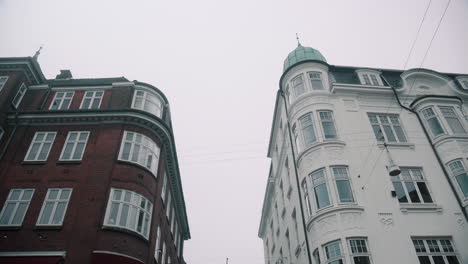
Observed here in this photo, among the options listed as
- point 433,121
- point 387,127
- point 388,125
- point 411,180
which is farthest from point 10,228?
point 433,121

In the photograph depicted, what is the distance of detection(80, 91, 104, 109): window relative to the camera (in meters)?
25.2

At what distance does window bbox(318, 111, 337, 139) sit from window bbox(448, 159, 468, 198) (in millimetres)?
7513

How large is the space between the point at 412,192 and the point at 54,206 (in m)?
21.7

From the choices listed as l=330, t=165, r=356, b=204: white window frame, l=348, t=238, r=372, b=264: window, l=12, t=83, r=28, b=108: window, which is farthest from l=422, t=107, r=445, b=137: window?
l=12, t=83, r=28, b=108: window

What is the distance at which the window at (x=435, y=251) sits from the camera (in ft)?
55.7

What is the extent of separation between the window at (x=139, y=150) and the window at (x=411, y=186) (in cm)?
1594

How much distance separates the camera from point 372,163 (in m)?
20.2

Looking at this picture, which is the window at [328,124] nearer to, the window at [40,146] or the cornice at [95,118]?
the cornice at [95,118]

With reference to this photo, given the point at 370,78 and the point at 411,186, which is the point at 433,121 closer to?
the point at 370,78

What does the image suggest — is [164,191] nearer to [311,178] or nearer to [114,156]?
[114,156]

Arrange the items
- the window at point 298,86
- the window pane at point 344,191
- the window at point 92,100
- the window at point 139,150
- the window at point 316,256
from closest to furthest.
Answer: the window at point 316,256, the window pane at point 344,191, the window at point 139,150, the window at point 298,86, the window at point 92,100

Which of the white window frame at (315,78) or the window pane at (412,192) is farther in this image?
the white window frame at (315,78)

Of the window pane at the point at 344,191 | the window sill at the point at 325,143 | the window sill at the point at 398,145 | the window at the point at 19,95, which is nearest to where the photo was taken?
the window pane at the point at 344,191

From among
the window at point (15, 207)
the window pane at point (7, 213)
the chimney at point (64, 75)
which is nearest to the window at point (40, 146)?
the window at point (15, 207)
